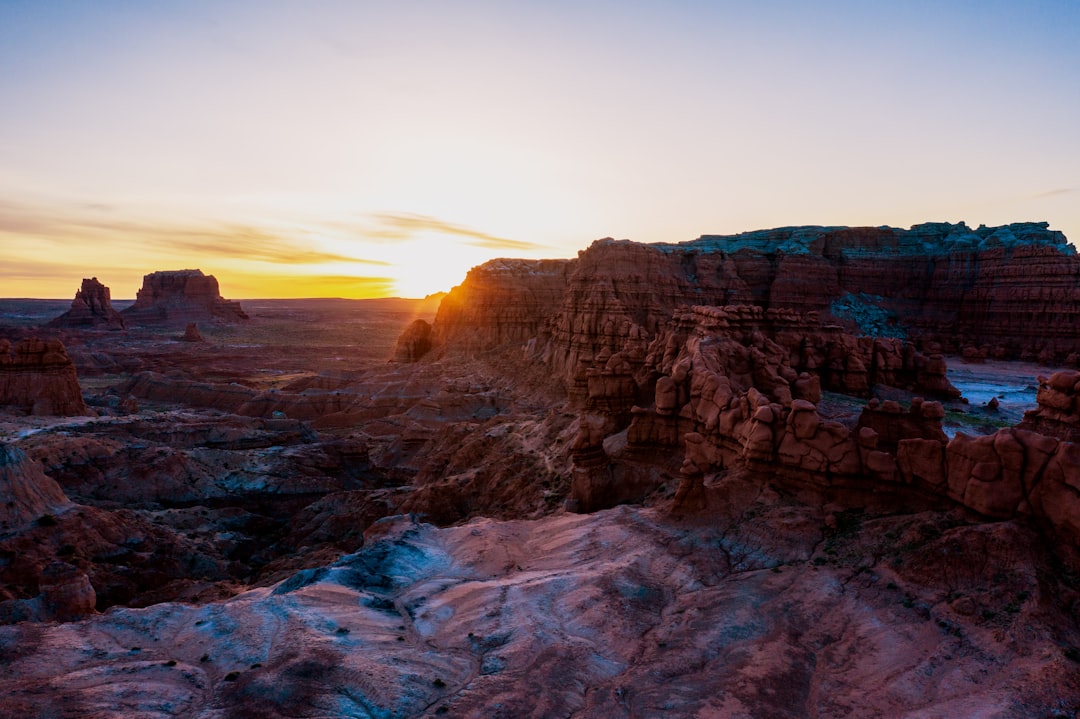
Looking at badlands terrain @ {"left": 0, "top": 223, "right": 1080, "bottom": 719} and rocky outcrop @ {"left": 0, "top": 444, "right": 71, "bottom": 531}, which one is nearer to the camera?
badlands terrain @ {"left": 0, "top": 223, "right": 1080, "bottom": 719}

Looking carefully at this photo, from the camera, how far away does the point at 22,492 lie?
23.6 meters

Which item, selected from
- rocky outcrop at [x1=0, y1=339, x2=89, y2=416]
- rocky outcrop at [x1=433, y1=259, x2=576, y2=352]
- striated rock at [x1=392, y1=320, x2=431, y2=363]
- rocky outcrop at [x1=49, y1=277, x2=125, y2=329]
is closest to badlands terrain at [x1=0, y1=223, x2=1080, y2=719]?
rocky outcrop at [x1=0, y1=339, x2=89, y2=416]

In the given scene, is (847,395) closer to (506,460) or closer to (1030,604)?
(506,460)

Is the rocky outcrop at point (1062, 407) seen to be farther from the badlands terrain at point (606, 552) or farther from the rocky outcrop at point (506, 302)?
the rocky outcrop at point (506, 302)

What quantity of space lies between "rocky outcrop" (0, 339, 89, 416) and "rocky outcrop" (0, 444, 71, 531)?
101 feet

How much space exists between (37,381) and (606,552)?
56.4m

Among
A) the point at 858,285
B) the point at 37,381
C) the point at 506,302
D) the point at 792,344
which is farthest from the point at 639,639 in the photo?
the point at 506,302

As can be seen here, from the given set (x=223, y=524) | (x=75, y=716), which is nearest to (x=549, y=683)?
(x=75, y=716)

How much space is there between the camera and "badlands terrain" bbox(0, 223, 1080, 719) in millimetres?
9281

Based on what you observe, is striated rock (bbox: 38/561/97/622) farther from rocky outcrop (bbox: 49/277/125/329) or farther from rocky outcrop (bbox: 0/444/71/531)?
rocky outcrop (bbox: 49/277/125/329)

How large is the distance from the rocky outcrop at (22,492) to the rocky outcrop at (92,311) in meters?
148

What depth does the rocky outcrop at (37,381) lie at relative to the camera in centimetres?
4916

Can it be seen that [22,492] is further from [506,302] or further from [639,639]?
[506,302]

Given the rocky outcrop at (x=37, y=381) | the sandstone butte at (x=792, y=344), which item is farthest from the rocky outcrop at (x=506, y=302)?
the rocky outcrop at (x=37, y=381)
